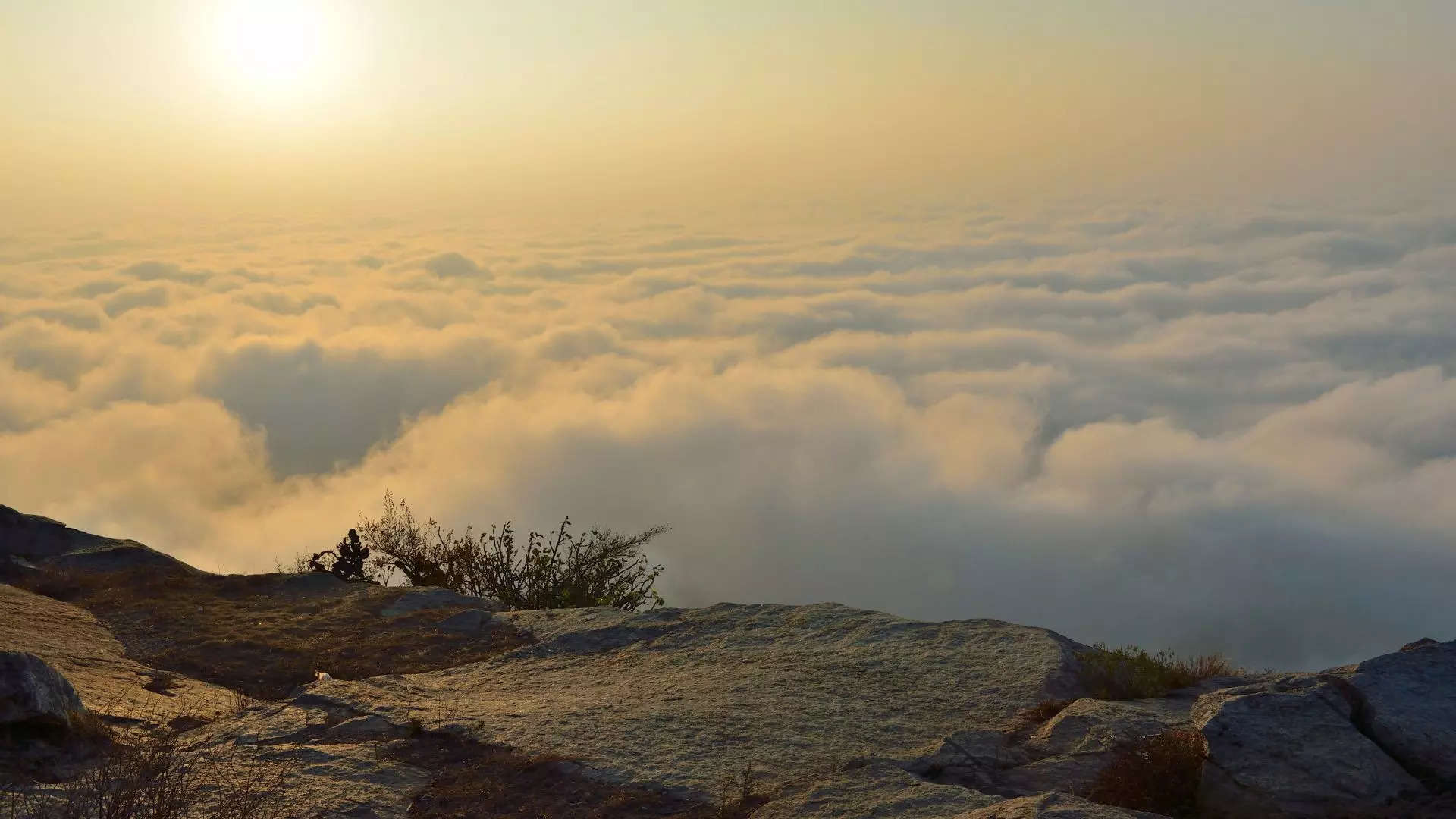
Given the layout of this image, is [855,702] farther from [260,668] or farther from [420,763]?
[260,668]

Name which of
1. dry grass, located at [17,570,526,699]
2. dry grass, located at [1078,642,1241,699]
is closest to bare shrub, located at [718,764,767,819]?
dry grass, located at [1078,642,1241,699]

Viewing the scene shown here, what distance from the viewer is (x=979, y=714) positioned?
7.02m

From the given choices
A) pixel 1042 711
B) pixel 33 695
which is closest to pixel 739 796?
pixel 1042 711

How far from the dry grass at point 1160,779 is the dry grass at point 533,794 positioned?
1.70 metres

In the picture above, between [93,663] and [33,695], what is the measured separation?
8.55ft

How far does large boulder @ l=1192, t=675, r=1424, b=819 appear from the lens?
502 cm

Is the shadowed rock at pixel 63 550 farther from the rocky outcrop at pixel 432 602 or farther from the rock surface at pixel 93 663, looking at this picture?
the rocky outcrop at pixel 432 602

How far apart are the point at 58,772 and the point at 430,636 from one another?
405 cm

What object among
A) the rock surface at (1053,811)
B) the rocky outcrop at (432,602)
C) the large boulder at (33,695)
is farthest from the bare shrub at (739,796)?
the rocky outcrop at (432,602)

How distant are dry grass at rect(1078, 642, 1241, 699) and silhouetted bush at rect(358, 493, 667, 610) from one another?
633 centimetres

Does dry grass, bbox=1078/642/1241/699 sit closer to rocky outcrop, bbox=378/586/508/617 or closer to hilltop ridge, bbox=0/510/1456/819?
hilltop ridge, bbox=0/510/1456/819

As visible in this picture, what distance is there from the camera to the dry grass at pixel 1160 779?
532 cm

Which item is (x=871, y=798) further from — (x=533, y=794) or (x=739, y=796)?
(x=533, y=794)

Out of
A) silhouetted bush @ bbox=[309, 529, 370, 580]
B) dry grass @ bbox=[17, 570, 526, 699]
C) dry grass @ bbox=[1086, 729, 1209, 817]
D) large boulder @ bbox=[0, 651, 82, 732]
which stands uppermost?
silhouetted bush @ bbox=[309, 529, 370, 580]
